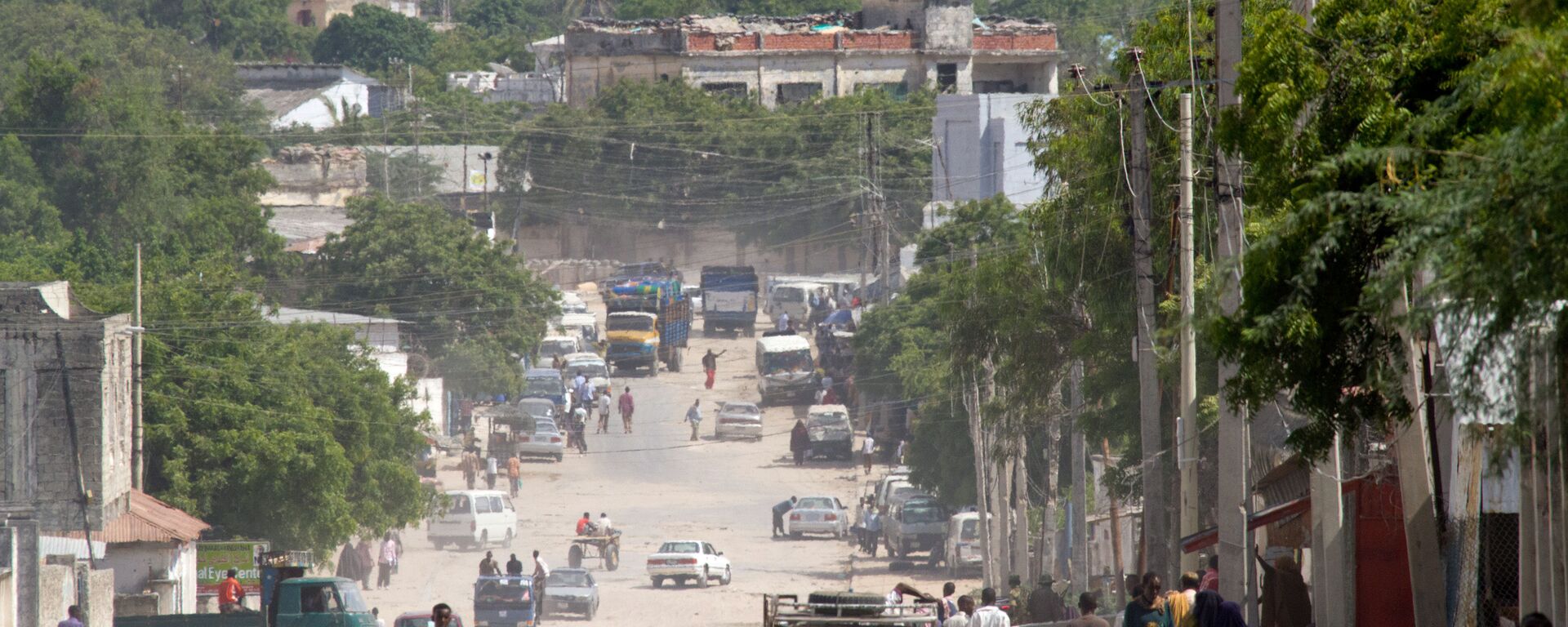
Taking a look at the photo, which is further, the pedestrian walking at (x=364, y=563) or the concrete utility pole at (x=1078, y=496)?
the pedestrian walking at (x=364, y=563)

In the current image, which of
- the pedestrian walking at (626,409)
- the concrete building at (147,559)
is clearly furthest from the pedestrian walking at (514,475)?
the concrete building at (147,559)

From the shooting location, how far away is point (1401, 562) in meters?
15.8

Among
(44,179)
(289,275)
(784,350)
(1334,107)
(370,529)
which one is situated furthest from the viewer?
(44,179)

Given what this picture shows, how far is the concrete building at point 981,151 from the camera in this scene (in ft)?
223

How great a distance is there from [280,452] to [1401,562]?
23691 millimetres

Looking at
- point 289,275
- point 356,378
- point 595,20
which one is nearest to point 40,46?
point 595,20

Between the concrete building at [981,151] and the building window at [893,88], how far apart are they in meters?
22.2

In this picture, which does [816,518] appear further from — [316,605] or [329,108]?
[329,108]

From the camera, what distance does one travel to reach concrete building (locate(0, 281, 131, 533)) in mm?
31062

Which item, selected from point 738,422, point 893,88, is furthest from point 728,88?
point 738,422

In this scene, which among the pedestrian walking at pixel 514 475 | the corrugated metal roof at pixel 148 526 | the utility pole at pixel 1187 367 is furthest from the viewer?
the pedestrian walking at pixel 514 475

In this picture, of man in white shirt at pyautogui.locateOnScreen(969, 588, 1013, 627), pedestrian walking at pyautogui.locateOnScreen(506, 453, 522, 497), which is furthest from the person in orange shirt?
pedestrian walking at pyautogui.locateOnScreen(506, 453, 522, 497)

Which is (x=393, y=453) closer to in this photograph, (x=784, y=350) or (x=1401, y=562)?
(x=784, y=350)

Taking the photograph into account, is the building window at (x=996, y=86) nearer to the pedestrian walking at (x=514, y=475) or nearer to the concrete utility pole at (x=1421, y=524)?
the pedestrian walking at (x=514, y=475)
